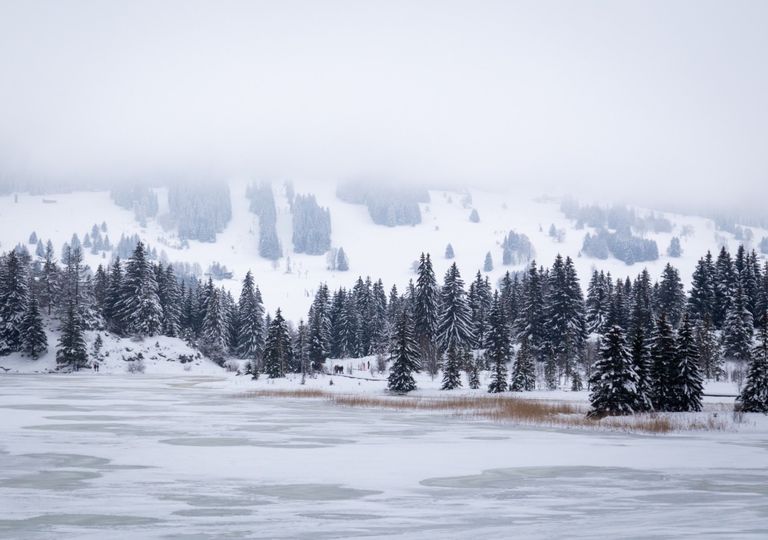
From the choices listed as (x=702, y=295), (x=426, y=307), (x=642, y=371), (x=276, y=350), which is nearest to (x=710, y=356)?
(x=702, y=295)

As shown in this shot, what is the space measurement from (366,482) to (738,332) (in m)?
80.9

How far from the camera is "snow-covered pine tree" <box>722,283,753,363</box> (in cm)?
8338

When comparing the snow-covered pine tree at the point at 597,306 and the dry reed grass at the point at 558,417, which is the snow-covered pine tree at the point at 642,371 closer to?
the dry reed grass at the point at 558,417

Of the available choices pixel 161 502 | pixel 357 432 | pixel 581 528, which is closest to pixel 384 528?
pixel 581 528

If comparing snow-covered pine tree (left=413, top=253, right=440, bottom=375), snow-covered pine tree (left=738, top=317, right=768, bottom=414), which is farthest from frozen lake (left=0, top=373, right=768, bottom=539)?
snow-covered pine tree (left=413, top=253, right=440, bottom=375)

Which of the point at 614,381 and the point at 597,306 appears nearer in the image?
the point at 614,381

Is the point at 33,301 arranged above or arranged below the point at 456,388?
above

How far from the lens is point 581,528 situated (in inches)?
440

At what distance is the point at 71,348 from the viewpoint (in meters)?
93.7

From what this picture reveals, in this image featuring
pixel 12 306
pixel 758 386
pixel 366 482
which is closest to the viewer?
pixel 366 482

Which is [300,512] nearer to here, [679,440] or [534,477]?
[534,477]

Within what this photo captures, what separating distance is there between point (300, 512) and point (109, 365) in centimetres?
9674

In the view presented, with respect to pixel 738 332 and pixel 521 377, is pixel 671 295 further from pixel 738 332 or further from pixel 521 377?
pixel 521 377

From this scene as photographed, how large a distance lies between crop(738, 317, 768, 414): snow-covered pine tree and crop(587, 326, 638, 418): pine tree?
5.75 metres
